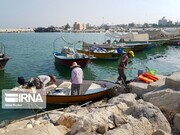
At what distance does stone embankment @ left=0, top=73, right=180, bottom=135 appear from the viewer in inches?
281

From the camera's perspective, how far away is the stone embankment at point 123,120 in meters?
7.15

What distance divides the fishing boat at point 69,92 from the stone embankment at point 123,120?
1941 mm

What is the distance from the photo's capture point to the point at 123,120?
7.58 meters

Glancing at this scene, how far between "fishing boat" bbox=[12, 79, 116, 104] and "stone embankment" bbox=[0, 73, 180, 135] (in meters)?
1.94

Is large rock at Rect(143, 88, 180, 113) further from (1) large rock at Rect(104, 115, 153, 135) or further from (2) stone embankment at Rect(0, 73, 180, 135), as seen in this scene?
(1) large rock at Rect(104, 115, 153, 135)

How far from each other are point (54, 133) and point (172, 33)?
58960 mm

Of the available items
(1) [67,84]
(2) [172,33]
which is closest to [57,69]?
(1) [67,84]

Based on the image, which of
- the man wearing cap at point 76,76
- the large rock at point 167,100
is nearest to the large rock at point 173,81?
the large rock at point 167,100

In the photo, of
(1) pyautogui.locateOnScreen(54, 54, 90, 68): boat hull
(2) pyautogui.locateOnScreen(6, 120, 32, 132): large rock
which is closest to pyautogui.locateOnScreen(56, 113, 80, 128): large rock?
(2) pyautogui.locateOnScreen(6, 120, 32, 132): large rock

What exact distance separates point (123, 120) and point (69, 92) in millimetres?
6199

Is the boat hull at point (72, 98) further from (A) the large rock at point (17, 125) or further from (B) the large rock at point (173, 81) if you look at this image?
(B) the large rock at point (173, 81)

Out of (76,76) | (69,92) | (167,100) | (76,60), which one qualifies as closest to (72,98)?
(69,92)

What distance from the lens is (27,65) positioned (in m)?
27.2

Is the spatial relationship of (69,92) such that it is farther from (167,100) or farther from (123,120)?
(123,120)
